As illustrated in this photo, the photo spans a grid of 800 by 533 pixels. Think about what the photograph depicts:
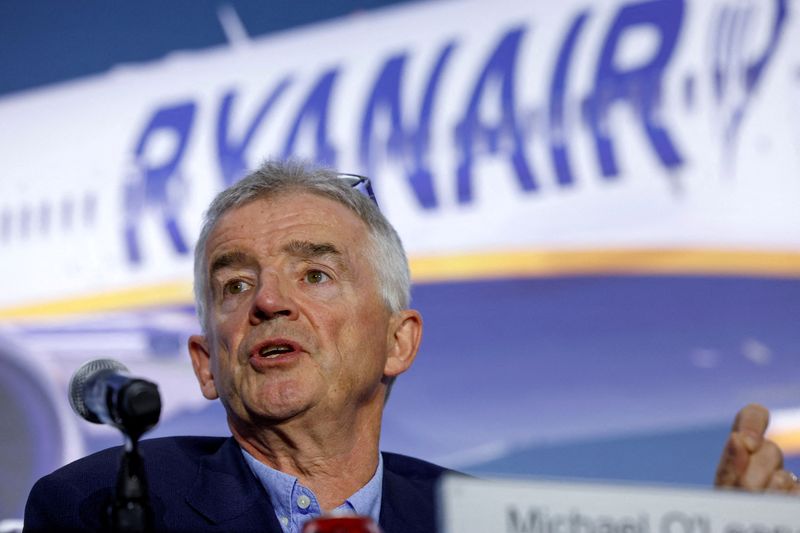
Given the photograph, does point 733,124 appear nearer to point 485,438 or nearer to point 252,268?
point 485,438

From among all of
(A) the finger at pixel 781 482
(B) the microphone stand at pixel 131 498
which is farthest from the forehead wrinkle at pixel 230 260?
Result: (A) the finger at pixel 781 482

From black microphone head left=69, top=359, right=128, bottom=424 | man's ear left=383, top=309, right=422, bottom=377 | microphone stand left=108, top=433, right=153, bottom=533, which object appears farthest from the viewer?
man's ear left=383, top=309, right=422, bottom=377

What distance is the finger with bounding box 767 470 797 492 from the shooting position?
1303 mm

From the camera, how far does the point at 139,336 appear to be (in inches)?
129

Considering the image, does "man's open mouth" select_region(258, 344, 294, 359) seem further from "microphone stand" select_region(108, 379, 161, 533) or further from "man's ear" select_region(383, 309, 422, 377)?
"microphone stand" select_region(108, 379, 161, 533)

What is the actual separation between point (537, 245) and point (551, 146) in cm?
28

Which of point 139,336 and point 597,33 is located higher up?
point 597,33

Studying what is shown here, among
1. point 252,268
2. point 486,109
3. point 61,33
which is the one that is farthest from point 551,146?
point 61,33

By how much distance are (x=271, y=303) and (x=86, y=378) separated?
414 millimetres

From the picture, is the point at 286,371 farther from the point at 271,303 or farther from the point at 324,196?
the point at 324,196

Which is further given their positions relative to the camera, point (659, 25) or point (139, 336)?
point (139, 336)

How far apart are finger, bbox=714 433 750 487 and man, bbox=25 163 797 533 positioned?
0.54 meters

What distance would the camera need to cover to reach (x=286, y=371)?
160cm

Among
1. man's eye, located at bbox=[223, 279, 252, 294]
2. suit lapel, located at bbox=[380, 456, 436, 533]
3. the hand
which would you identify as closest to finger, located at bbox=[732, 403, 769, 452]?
the hand
